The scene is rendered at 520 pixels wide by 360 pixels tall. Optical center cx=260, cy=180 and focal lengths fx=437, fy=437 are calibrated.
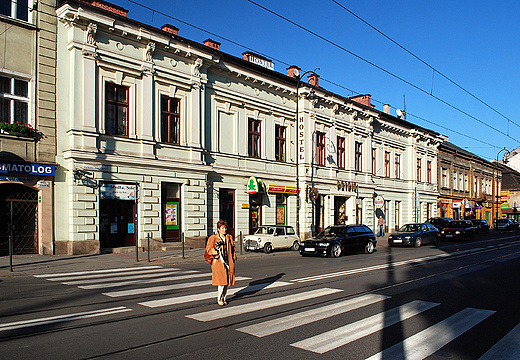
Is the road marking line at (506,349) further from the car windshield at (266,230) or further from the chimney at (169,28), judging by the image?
the chimney at (169,28)

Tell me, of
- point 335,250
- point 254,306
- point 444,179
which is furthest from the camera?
point 444,179

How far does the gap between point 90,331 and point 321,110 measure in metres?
26.9

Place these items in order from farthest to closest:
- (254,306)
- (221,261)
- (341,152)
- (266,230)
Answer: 1. (341,152)
2. (266,230)
3. (221,261)
4. (254,306)

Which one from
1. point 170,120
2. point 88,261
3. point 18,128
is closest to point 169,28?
point 170,120

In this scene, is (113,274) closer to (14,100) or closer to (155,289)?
(155,289)

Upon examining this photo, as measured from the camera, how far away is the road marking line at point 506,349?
17.8 ft

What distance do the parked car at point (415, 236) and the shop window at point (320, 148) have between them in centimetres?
758

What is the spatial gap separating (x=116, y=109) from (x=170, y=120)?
9.51ft

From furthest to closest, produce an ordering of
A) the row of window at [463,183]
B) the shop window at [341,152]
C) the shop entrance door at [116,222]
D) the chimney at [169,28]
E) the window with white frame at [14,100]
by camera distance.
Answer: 1. the row of window at [463,183]
2. the shop window at [341,152]
3. the chimney at [169,28]
4. the shop entrance door at [116,222]
5. the window with white frame at [14,100]

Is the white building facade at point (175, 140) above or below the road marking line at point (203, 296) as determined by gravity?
above

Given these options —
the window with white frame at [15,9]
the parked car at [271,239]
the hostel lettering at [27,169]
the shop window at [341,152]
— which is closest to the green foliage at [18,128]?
the hostel lettering at [27,169]

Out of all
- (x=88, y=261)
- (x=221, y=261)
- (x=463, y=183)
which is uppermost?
(x=463, y=183)

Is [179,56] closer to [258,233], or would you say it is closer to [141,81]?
[141,81]

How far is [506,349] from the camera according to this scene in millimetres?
5715
